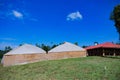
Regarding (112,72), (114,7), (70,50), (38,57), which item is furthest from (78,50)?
(112,72)

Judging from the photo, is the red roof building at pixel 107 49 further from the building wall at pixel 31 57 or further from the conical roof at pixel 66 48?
the conical roof at pixel 66 48

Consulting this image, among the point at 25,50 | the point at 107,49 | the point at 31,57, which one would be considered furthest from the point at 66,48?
the point at 107,49

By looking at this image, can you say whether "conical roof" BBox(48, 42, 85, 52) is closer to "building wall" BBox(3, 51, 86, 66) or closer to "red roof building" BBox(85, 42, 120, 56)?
"building wall" BBox(3, 51, 86, 66)

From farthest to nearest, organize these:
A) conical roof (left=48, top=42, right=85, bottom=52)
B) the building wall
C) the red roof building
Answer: the red roof building < conical roof (left=48, top=42, right=85, bottom=52) < the building wall

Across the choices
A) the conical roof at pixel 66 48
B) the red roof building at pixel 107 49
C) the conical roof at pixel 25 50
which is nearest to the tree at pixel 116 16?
the conical roof at pixel 66 48

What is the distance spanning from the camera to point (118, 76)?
17531 mm

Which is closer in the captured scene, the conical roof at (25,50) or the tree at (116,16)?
the tree at (116,16)

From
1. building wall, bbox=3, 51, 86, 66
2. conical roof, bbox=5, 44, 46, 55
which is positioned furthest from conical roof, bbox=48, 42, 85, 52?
conical roof, bbox=5, 44, 46, 55

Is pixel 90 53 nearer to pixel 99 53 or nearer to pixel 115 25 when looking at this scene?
pixel 99 53

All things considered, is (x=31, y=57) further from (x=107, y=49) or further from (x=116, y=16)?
(x=107, y=49)

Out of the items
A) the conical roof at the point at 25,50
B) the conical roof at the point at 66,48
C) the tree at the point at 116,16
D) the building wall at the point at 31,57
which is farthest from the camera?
the conical roof at the point at 66,48

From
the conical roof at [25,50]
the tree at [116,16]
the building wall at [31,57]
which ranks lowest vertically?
the building wall at [31,57]

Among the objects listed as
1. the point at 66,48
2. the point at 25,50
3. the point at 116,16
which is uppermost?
the point at 116,16

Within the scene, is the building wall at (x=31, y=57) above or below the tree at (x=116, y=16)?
below
